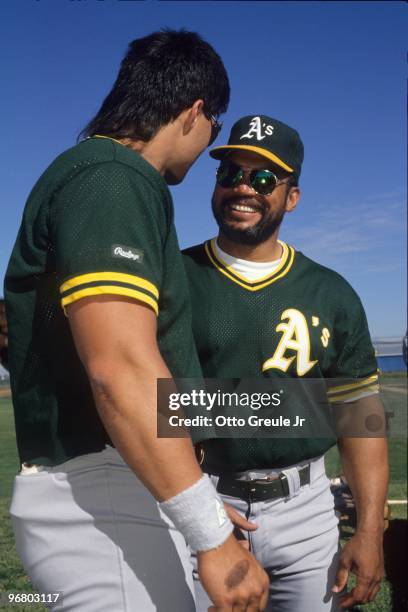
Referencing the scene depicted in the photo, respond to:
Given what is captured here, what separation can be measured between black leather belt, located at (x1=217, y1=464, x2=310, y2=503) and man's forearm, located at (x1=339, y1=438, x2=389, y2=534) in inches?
14.0

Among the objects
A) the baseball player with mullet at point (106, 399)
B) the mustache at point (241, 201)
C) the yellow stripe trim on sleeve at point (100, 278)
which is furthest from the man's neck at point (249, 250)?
the yellow stripe trim on sleeve at point (100, 278)

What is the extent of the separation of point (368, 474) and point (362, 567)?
0.41m

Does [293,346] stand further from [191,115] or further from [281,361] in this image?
[191,115]

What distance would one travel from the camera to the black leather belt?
2699 millimetres

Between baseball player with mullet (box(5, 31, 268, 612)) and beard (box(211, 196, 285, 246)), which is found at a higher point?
beard (box(211, 196, 285, 246))

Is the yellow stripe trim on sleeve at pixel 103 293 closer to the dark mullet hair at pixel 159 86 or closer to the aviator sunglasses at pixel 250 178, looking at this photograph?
the dark mullet hair at pixel 159 86

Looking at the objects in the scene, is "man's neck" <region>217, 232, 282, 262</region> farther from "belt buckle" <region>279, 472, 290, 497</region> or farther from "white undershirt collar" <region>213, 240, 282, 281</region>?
"belt buckle" <region>279, 472, 290, 497</region>

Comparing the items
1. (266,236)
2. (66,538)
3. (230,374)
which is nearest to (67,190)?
(66,538)

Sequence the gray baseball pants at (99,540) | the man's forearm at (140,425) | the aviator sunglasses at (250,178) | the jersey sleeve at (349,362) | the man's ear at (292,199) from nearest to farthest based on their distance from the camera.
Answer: the man's forearm at (140,425)
the gray baseball pants at (99,540)
the jersey sleeve at (349,362)
the aviator sunglasses at (250,178)
the man's ear at (292,199)

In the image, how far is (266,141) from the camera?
9.84 ft

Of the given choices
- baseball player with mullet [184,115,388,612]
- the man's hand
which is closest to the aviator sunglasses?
baseball player with mullet [184,115,388,612]

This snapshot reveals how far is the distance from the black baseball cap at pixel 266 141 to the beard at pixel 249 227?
9.7 inches

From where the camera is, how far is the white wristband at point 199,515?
1.39 m

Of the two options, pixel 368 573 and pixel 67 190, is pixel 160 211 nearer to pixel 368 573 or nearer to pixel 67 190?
pixel 67 190
